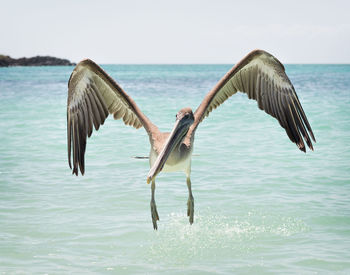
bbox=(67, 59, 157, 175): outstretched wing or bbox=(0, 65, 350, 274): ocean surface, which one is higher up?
bbox=(67, 59, 157, 175): outstretched wing

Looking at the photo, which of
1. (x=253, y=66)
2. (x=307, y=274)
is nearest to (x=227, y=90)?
(x=253, y=66)

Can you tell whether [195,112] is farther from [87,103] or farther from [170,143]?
[87,103]

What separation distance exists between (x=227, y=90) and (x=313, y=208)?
2748 mm

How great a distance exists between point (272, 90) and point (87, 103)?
272 centimetres

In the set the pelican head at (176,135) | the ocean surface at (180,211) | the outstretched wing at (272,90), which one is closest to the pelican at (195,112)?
the outstretched wing at (272,90)

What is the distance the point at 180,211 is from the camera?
9.44 metres

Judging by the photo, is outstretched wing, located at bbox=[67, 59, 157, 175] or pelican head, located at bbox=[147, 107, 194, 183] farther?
outstretched wing, located at bbox=[67, 59, 157, 175]

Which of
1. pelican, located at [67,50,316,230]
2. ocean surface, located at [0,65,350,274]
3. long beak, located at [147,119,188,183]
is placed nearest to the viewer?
long beak, located at [147,119,188,183]

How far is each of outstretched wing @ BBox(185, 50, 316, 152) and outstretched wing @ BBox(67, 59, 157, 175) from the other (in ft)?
4.37

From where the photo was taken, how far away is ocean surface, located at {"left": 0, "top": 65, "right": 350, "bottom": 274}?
7211 millimetres

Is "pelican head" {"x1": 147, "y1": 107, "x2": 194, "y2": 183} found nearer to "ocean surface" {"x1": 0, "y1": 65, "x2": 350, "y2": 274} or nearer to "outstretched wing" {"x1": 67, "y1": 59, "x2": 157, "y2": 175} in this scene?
"outstretched wing" {"x1": 67, "y1": 59, "x2": 157, "y2": 175}

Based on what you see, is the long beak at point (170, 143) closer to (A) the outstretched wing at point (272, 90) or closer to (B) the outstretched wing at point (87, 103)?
(B) the outstretched wing at point (87, 103)

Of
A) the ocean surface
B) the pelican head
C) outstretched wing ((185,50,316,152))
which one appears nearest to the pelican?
outstretched wing ((185,50,316,152))

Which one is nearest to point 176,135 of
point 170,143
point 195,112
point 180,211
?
point 170,143
